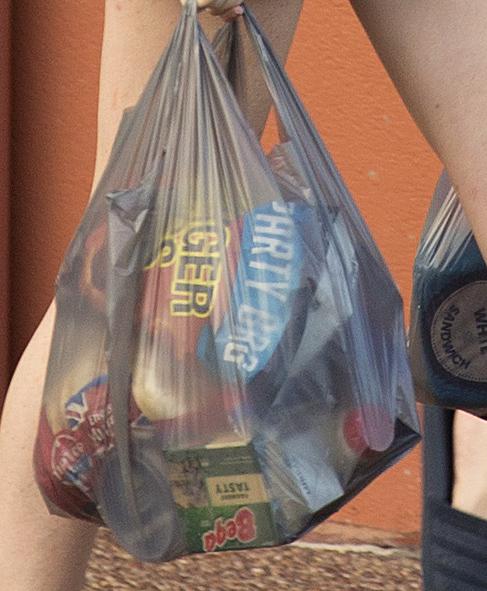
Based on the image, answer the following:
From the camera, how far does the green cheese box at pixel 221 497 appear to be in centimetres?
172

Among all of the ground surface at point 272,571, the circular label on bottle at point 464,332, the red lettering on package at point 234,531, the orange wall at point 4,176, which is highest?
the orange wall at point 4,176

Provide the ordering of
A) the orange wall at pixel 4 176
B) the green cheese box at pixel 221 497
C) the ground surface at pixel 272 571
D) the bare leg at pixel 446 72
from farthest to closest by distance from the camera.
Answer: the orange wall at pixel 4 176 → the ground surface at pixel 272 571 → the bare leg at pixel 446 72 → the green cheese box at pixel 221 497

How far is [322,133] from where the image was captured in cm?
301

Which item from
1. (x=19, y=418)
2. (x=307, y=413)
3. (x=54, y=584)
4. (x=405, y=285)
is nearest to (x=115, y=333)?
(x=307, y=413)

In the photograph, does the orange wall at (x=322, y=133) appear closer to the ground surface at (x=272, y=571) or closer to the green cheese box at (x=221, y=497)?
the ground surface at (x=272, y=571)

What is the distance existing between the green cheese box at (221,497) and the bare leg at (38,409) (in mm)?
367

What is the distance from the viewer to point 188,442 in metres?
1.73

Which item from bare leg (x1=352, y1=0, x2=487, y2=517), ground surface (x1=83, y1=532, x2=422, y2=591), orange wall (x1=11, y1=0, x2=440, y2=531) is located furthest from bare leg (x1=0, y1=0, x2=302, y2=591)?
orange wall (x1=11, y1=0, x2=440, y2=531)

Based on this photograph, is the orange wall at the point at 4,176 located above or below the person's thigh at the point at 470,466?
above

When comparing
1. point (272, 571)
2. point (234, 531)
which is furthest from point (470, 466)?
point (272, 571)

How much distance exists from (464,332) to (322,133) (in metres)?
0.97

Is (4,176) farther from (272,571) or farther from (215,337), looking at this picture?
(215,337)

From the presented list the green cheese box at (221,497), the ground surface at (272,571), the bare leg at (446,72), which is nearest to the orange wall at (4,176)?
the ground surface at (272,571)

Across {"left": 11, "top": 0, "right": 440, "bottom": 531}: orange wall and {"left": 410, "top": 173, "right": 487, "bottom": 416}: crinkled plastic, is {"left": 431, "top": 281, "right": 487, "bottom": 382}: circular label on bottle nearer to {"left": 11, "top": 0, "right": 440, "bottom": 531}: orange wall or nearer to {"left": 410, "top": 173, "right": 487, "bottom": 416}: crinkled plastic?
{"left": 410, "top": 173, "right": 487, "bottom": 416}: crinkled plastic
